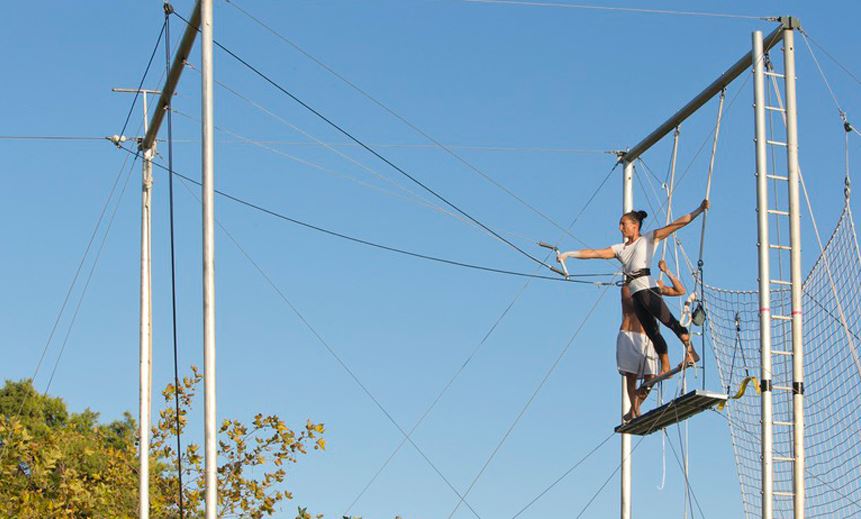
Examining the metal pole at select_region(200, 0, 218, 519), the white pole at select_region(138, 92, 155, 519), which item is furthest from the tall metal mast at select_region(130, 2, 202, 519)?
the metal pole at select_region(200, 0, 218, 519)

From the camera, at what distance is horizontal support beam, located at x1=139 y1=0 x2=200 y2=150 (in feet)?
45.0

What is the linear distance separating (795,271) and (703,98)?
2.36 metres

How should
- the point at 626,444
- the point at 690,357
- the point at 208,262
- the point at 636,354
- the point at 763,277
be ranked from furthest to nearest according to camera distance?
the point at 626,444 < the point at 636,354 < the point at 690,357 < the point at 763,277 < the point at 208,262

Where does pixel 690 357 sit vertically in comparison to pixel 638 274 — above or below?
below

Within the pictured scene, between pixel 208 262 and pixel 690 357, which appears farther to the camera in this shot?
pixel 690 357

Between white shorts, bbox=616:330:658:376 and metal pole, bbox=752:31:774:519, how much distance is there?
68.8 inches

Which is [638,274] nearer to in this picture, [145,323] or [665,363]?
[665,363]

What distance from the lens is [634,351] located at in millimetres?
14516

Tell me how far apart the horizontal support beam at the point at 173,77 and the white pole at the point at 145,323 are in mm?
112

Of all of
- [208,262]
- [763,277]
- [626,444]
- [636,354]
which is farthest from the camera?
[626,444]

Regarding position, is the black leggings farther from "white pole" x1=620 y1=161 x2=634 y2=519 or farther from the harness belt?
"white pole" x1=620 y1=161 x2=634 y2=519

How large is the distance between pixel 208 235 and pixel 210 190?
1.14ft

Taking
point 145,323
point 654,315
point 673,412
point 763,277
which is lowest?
point 673,412

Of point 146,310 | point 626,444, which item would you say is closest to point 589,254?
point 626,444
